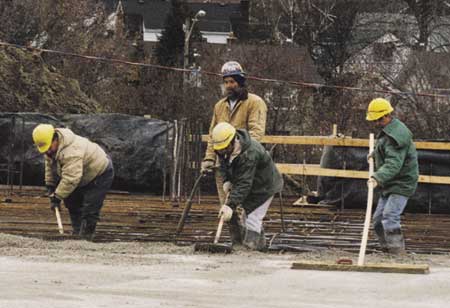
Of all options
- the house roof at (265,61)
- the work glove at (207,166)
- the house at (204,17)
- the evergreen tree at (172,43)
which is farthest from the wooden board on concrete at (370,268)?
the house at (204,17)

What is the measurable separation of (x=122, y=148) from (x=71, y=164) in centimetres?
916

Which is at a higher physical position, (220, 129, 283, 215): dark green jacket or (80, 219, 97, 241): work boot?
(220, 129, 283, 215): dark green jacket

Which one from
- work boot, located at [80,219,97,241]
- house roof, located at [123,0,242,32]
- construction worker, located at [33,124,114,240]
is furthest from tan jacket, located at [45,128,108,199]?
house roof, located at [123,0,242,32]

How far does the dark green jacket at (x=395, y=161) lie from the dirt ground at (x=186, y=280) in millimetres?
709

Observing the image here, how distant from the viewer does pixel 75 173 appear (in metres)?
12.2

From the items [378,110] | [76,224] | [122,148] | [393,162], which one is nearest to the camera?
[393,162]

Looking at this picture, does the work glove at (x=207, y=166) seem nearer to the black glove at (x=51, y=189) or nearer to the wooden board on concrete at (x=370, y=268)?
the black glove at (x=51, y=189)

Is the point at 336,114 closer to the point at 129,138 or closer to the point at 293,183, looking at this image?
the point at 293,183

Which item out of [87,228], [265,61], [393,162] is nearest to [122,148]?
[87,228]

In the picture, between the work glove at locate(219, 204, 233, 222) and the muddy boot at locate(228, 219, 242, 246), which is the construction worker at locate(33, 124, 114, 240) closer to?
the muddy boot at locate(228, 219, 242, 246)

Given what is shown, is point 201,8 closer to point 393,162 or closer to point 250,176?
point 393,162

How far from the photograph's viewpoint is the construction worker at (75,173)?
1223cm

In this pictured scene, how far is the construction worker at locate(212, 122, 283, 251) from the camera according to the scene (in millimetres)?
11250

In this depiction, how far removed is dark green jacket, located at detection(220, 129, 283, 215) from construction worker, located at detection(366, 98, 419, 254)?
1078mm
